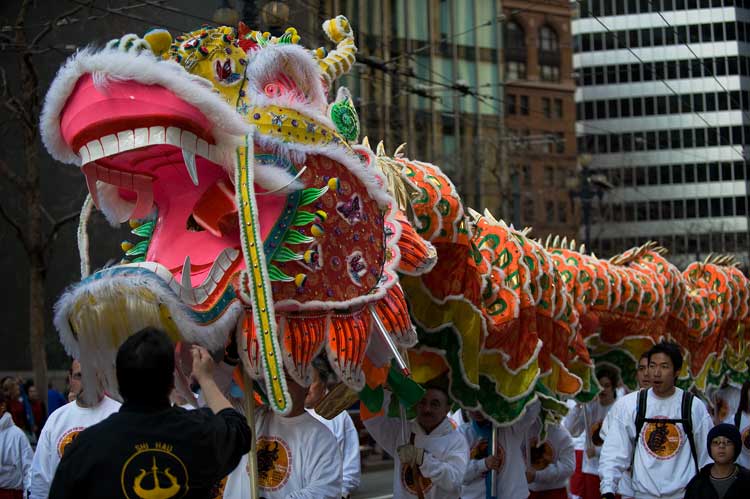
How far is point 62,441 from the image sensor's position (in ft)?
25.8

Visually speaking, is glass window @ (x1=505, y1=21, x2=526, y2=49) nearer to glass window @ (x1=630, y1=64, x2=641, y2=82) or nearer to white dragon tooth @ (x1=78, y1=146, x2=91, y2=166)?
glass window @ (x1=630, y1=64, x2=641, y2=82)

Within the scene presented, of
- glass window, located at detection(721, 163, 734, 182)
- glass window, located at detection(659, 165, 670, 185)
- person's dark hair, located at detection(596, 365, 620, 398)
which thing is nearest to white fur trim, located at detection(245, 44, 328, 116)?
person's dark hair, located at detection(596, 365, 620, 398)

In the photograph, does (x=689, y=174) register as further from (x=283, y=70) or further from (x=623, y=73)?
(x=283, y=70)

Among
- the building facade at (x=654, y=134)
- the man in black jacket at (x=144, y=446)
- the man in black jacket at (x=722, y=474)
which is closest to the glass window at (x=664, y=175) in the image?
the building facade at (x=654, y=134)

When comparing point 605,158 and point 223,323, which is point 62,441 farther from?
point 605,158

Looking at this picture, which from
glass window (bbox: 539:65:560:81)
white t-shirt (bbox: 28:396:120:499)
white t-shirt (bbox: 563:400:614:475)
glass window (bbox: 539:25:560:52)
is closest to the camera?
white t-shirt (bbox: 28:396:120:499)

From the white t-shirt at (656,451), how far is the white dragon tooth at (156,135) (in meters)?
4.02

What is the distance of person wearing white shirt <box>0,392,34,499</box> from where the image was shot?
10.2 meters

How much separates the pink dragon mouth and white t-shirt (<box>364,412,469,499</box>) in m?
2.38

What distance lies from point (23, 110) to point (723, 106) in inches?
2081

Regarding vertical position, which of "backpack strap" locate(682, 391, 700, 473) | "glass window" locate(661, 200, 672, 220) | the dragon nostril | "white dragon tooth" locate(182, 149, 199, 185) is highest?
"glass window" locate(661, 200, 672, 220)

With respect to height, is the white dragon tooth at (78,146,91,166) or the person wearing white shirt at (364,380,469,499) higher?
the white dragon tooth at (78,146,91,166)

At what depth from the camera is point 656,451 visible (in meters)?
8.42

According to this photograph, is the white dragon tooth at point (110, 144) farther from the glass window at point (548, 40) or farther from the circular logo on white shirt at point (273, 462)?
the glass window at point (548, 40)
